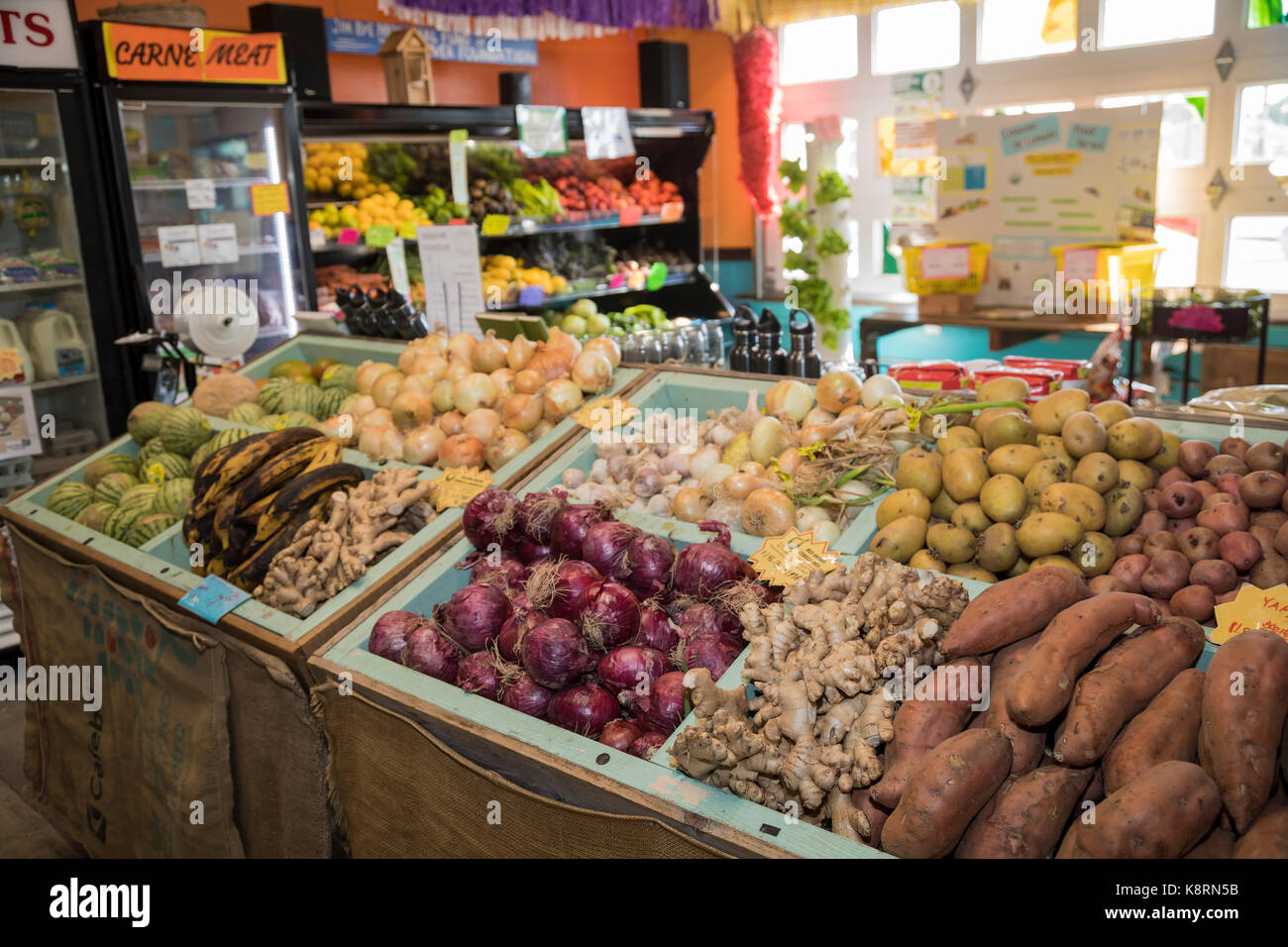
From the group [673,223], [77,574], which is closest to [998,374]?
[77,574]

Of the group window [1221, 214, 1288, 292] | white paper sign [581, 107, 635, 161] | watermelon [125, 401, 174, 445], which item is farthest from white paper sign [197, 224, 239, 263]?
window [1221, 214, 1288, 292]

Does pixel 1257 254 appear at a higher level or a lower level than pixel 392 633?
higher

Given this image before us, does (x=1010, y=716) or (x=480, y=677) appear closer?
(x=1010, y=716)

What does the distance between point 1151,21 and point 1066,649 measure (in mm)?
6465

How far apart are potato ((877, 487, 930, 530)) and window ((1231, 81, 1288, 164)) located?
5.31 metres

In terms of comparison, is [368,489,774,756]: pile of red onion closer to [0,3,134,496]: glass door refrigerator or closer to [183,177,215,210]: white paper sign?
[0,3,134,496]: glass door refrigerator

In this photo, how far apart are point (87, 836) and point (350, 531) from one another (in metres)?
1.56

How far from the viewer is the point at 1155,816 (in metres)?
1.13

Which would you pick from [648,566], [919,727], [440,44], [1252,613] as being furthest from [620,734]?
[440,44]

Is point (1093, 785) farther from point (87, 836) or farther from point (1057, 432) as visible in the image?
point (87, 836)

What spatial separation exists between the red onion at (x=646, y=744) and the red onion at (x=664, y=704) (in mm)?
21

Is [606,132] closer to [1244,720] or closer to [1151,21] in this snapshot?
[1151,21]

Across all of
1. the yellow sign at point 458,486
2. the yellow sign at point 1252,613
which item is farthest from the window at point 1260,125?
the yellow sign at point 458,486
